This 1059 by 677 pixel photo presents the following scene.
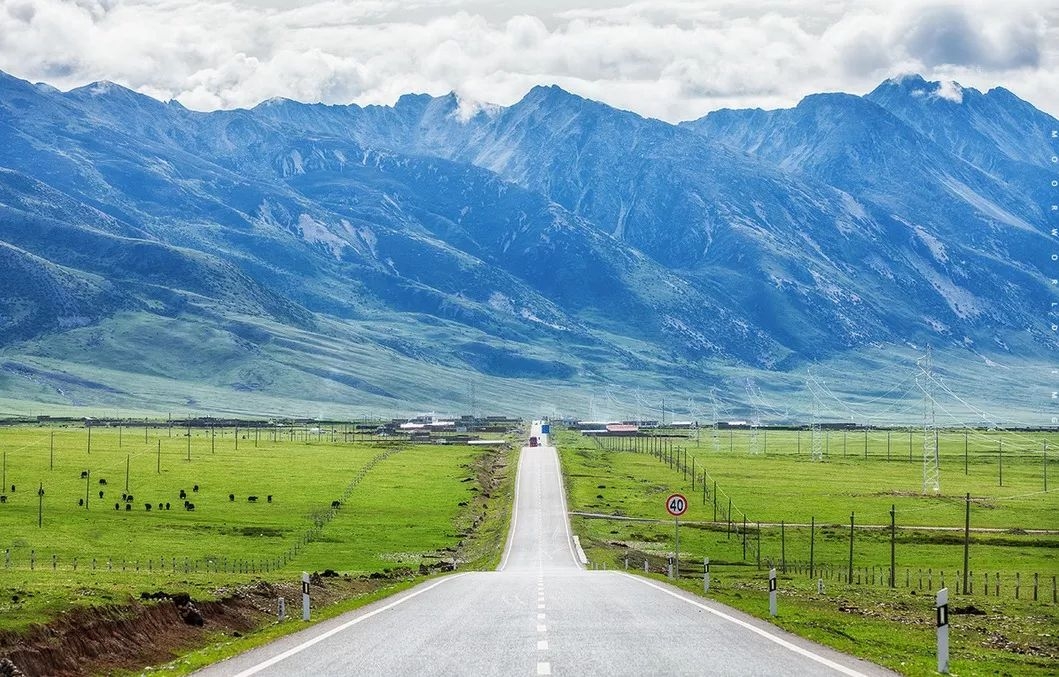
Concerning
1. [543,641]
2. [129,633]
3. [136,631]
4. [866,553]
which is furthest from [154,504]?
[543,641]

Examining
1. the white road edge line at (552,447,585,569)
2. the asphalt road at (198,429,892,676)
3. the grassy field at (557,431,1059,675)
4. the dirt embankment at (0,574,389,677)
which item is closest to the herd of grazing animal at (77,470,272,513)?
the white road edge line at (552,447,585,569)

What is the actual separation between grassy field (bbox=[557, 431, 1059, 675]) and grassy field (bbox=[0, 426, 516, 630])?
15896 mm

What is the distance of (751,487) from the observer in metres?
189

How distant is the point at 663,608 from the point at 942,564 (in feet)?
241

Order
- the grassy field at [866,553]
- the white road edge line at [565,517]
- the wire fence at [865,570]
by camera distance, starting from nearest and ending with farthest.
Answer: the grassy field at [866,553] → the wire fence at [865,570] → the white road edge line at [565,517]

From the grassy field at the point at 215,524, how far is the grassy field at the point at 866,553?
15896 mm

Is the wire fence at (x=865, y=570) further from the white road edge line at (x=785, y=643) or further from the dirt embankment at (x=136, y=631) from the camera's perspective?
the dirt embankment at (x=136, y=631)

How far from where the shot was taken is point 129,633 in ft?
117

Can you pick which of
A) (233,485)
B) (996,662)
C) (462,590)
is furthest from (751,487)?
(996,662)

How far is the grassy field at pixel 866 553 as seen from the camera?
133 ft

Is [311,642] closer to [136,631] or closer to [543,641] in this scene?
[543,641]

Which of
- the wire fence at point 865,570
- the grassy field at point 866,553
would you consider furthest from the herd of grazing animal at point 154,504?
the wire fence at point 865,570

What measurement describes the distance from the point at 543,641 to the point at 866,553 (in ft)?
300

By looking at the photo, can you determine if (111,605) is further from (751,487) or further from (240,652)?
(751,487)
